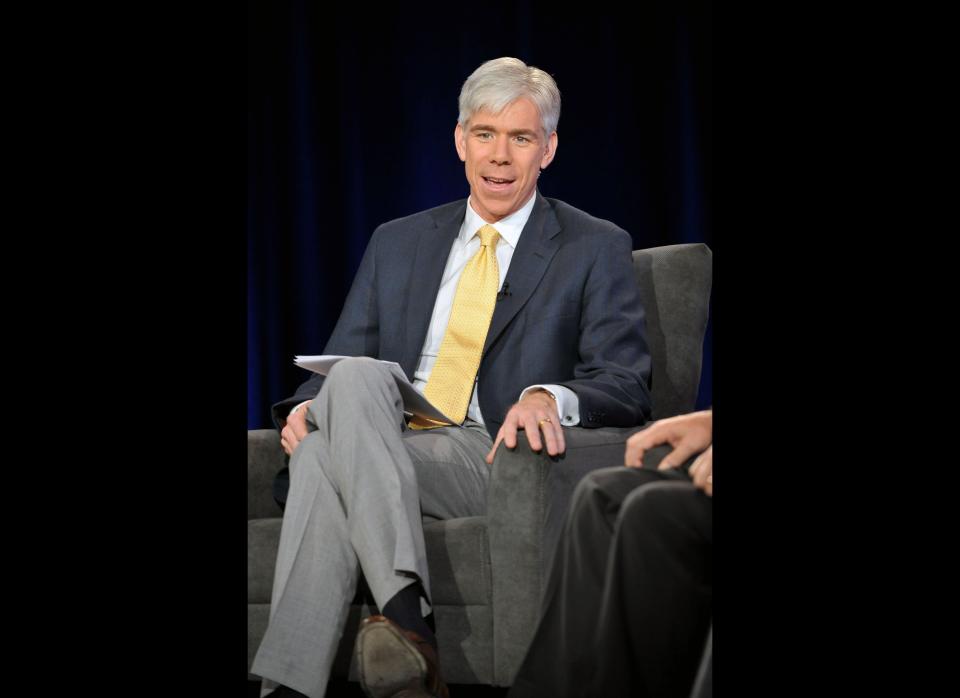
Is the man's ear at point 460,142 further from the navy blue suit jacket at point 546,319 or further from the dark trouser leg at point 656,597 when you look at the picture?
the dark trouser leg at point 656,597

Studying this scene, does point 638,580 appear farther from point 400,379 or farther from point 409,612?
point 400,379

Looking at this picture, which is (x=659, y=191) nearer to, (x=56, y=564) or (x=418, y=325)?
(x=418, y=325)

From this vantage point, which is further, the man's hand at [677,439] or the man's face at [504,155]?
the man's face at [504,155]

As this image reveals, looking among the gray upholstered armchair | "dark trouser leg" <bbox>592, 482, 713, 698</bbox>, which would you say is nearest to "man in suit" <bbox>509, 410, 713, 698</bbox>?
"dark trouser leg" <bbox>592, 482, 713, 698</bbox>

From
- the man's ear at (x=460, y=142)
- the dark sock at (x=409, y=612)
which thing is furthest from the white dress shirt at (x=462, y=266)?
the dark sock at (x=409, y=612)

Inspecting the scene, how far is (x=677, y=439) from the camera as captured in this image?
125cm

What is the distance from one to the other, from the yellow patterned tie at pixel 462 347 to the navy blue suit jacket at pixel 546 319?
0.11 feet

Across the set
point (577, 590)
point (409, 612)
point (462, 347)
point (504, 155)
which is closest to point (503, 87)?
point (504, 155)

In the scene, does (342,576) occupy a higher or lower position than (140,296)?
lower

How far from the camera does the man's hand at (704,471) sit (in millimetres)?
1169

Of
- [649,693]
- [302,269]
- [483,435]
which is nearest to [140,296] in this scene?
[649,693]

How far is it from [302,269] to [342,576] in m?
0.94

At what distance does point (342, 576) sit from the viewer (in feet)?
5.27

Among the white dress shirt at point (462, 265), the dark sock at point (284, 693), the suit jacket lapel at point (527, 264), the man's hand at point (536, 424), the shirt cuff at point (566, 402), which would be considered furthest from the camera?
the white dress shirt at point (462, 265)
